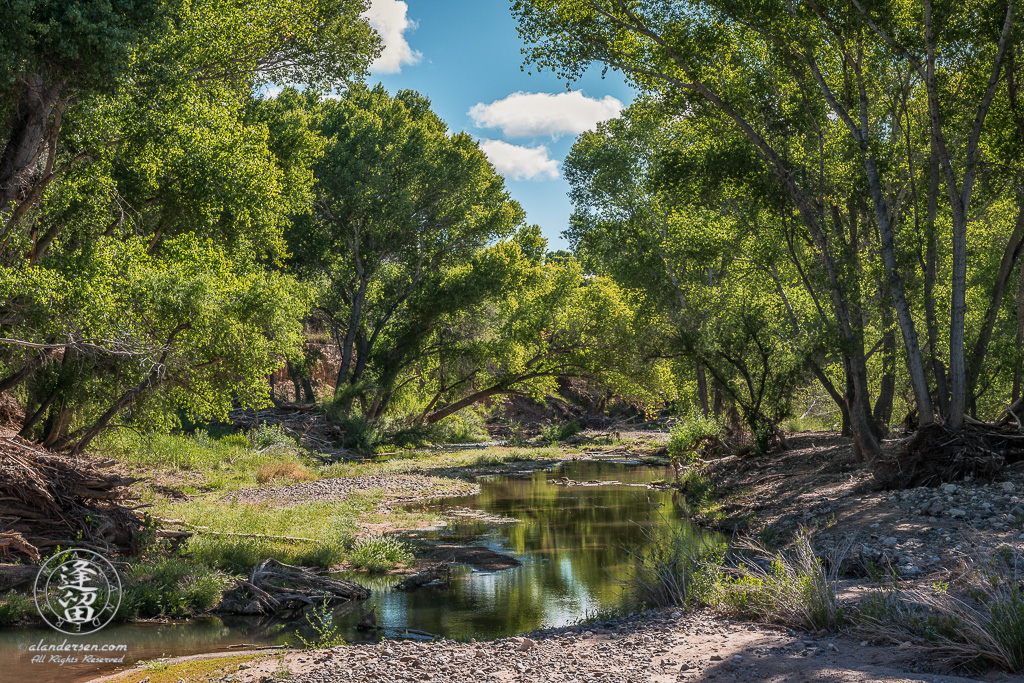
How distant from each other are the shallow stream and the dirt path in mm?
1112

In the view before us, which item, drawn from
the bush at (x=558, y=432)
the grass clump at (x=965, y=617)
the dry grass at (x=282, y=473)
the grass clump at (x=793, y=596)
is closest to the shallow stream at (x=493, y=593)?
the grass clump at (x=793, y=596)

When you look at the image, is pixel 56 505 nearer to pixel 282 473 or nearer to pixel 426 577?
pixel 426 577

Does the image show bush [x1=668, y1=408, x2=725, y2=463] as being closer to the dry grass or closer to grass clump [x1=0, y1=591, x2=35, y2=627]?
the dry grass

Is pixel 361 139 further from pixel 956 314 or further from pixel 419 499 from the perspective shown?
pixel 956 314

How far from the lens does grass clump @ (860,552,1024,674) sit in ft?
19.1

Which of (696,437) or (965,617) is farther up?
(696,437)

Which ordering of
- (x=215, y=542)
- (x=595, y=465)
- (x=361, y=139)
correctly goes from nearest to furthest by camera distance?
(x=215, y=542) < (x=595, y=465) < (x=361, y=139)

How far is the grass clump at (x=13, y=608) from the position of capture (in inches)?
355

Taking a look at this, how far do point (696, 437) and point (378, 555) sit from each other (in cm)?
1481

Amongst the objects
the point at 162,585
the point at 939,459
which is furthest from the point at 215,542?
the point at 939,459

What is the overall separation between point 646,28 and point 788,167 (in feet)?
14.6

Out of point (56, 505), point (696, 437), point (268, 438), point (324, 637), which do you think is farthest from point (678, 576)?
point (268, 438)

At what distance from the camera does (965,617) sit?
20.4ft

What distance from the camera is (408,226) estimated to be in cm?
3381
